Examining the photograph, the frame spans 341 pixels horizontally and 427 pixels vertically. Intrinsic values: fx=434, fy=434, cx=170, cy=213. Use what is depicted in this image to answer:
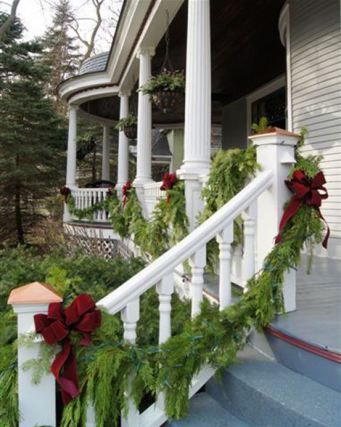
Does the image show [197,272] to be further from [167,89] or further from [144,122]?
[144,122]

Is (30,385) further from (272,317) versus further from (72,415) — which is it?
(272,317)

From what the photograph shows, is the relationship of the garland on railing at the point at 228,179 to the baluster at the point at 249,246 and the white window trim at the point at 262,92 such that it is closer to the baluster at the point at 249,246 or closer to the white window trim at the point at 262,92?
the baluster at the point at 249,246

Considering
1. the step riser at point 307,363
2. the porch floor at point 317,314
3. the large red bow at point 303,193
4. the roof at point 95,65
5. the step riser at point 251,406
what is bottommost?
the step riser at point 251,406

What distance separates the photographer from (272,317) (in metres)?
2.36

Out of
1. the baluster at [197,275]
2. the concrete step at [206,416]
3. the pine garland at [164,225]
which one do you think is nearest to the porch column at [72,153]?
the pine garland at [164,225]

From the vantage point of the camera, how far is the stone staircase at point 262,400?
1779 millimetres

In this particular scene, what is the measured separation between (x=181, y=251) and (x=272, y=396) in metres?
0.80

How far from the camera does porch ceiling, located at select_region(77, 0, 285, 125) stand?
6105 millimetres

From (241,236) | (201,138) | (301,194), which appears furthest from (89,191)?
(301,194)

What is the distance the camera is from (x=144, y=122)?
7.07 meters

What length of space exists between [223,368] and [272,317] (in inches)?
15.4

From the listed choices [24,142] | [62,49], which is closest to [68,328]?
[24,142]

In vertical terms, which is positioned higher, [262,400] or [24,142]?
[24,142]

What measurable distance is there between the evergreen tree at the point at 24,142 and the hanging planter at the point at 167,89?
1137 cm
